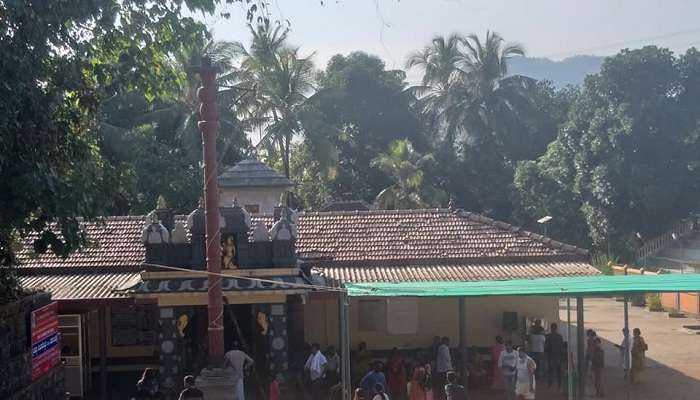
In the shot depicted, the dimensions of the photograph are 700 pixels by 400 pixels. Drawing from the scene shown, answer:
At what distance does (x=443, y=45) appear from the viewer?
43.7 m

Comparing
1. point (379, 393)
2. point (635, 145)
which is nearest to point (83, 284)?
point (379, 393)

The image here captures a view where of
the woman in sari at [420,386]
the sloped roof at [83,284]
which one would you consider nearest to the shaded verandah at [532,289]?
the woman in sari at [420,386]

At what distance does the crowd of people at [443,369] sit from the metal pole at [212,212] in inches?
26.8

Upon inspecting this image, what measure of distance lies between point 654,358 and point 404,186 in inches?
696

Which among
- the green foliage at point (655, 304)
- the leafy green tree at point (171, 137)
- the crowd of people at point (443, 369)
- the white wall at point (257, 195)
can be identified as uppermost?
the leafy green tree at point (171, 137)

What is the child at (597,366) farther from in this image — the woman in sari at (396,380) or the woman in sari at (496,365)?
the woman in sari at (396,380)

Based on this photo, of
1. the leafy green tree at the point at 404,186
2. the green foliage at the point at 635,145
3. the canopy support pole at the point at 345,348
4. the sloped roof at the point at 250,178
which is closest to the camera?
the canopy support pole at the point at 345,348

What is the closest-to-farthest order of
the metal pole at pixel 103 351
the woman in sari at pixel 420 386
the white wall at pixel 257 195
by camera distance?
the woman in sari at pixel 420 386 → the metal pole at pixel 103 351 → the white wall at pixel 257 195

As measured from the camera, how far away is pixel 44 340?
43.9 ft

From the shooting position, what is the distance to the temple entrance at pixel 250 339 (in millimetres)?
16422

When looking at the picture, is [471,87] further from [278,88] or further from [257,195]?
[257,195]

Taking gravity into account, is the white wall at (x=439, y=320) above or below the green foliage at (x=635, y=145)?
below

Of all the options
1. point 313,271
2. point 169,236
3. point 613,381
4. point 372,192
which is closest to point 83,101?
point 169,236

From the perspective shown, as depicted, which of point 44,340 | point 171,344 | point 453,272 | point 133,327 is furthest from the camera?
point 133,327
